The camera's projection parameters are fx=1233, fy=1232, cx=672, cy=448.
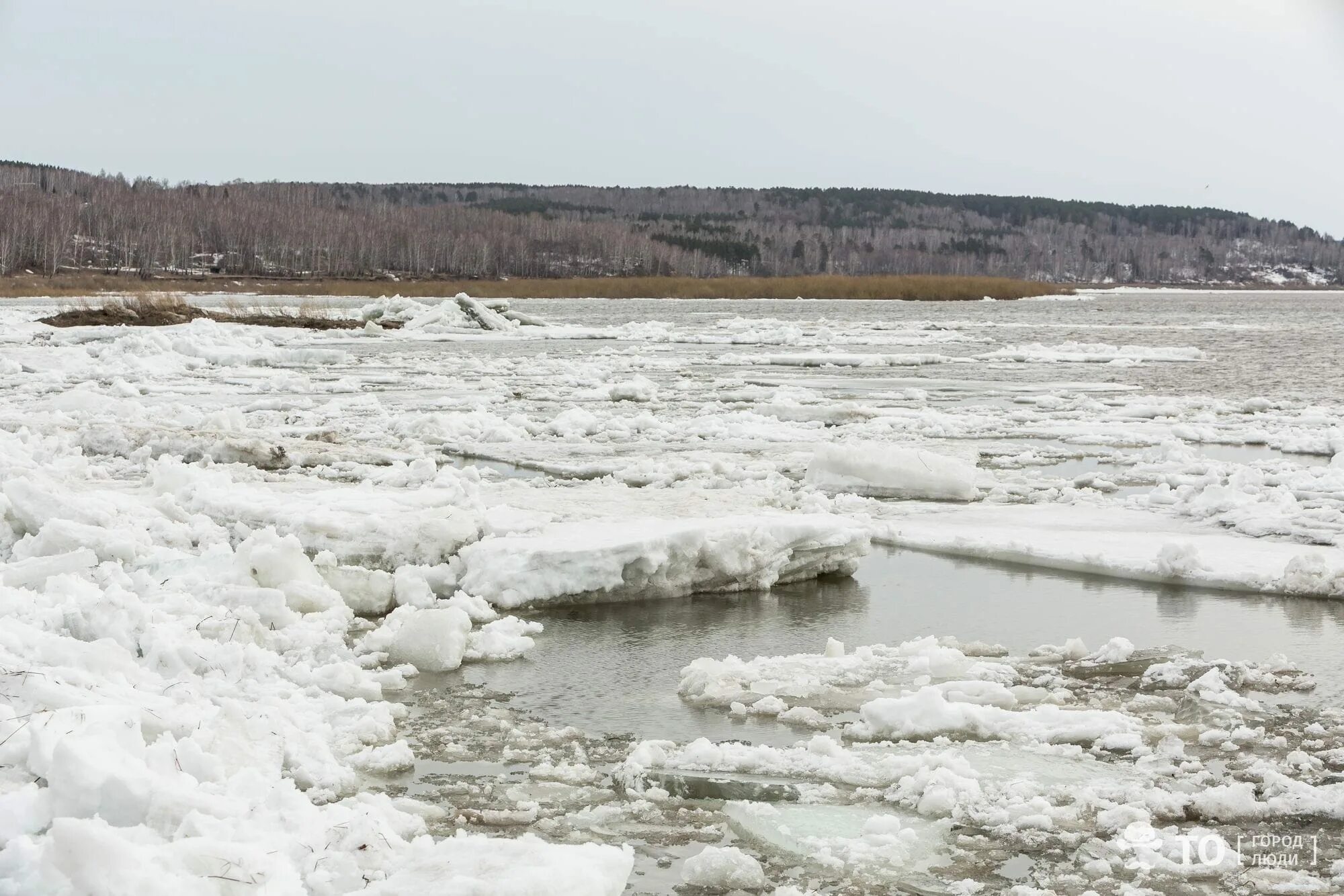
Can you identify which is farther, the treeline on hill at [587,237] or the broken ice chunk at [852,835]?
the treeline on hill at [587,237]

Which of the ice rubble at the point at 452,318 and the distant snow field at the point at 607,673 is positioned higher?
the ice rubble at the point at 452,318

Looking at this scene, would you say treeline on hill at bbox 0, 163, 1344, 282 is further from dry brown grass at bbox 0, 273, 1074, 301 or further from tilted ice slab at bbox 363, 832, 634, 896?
tilted ice slab at bbox 363, 832, 634, 896

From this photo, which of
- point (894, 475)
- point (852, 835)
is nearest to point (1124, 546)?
point (894, 475)

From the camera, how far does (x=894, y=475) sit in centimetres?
891

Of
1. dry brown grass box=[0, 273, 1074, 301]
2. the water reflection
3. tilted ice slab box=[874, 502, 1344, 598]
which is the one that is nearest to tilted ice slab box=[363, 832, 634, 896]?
the water reflection

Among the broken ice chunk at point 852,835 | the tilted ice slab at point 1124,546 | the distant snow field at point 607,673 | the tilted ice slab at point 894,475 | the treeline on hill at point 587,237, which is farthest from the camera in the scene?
the treeline on hill at point 587,237

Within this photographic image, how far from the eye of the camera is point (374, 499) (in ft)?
22.7

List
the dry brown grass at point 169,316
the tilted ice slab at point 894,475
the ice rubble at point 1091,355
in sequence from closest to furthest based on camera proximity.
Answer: the tilted ice slab at point 894,475 → the ice rubble at point 1091,355 → the dry brown grass at point 169,316

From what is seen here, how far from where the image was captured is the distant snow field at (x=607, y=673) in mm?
3172

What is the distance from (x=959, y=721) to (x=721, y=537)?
88.9 inches

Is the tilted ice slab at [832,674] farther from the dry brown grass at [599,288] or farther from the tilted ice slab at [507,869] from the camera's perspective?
the dry brown grass at [599,288]

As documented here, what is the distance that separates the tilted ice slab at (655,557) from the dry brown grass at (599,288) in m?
50.4

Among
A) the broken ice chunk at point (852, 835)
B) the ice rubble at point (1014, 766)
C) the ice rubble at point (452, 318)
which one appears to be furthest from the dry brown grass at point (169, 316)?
the broken ice chunk at point (852, 835)

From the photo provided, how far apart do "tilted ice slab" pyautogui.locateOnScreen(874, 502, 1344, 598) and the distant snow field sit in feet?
0.10
